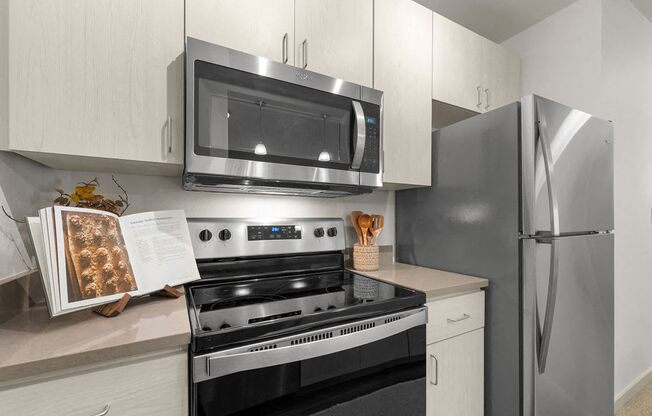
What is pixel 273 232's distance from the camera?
148 cm

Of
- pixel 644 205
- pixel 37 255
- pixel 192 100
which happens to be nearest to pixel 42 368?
pixel 37 255

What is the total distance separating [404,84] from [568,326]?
141 cm

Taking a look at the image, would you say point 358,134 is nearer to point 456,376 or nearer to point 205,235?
point 205,235

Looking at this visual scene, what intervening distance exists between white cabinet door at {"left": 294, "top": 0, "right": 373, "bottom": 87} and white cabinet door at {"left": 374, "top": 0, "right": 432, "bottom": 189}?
0.07 metres

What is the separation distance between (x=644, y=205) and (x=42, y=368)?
3.32 metres

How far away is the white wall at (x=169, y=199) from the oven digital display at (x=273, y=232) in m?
0.10

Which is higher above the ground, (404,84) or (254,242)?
(404,84)

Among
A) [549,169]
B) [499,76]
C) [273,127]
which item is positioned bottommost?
[549,169]

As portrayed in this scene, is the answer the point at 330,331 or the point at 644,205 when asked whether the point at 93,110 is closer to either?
the point at 330,331

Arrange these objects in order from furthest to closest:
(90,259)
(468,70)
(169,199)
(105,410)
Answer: (468,70), (169,199), (90,259), (105,410)

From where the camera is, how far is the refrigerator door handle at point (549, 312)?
4.23 ft

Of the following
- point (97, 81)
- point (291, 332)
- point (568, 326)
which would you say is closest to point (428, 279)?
point (568, 326)

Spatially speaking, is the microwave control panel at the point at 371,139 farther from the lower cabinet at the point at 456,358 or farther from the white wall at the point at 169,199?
the lower cabinet at the point at 456,358

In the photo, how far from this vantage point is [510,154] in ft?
4.45
